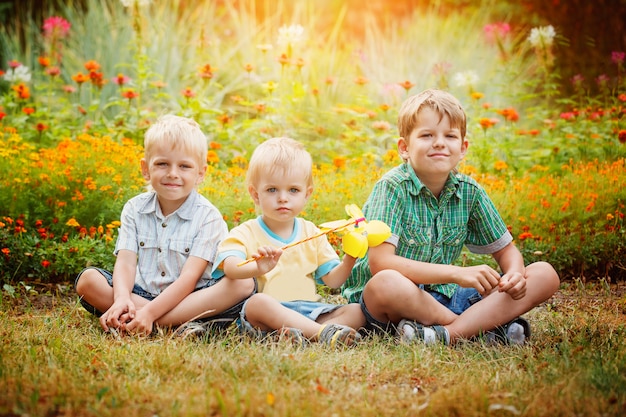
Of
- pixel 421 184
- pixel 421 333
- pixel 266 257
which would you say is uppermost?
pixel 421 184

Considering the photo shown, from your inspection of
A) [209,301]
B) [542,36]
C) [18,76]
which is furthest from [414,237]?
[18,76]

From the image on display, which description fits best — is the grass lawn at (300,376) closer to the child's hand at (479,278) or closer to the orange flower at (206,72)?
the child's hand at (479,278)

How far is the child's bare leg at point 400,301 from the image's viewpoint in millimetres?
2746

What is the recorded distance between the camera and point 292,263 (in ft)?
9.76

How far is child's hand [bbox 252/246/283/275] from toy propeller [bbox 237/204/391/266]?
3 centimetres

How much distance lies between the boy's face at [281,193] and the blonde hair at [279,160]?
14mm

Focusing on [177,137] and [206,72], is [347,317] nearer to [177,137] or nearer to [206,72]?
[177,137]

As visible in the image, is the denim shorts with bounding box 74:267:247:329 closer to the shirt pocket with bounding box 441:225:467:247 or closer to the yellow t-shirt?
the yellow t-shirt

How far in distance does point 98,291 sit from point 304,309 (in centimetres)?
85

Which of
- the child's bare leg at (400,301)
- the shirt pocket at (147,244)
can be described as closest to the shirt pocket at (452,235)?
the child's bare leg at (400,301)

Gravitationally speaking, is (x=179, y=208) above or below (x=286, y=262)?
above

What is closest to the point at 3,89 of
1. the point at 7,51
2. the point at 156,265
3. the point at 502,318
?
the point at 7,51

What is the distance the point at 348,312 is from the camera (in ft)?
9.59

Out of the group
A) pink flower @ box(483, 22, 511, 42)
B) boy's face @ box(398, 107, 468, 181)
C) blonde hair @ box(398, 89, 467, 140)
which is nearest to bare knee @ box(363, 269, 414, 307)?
boy's face @ box(398, 107, 468, 181)
